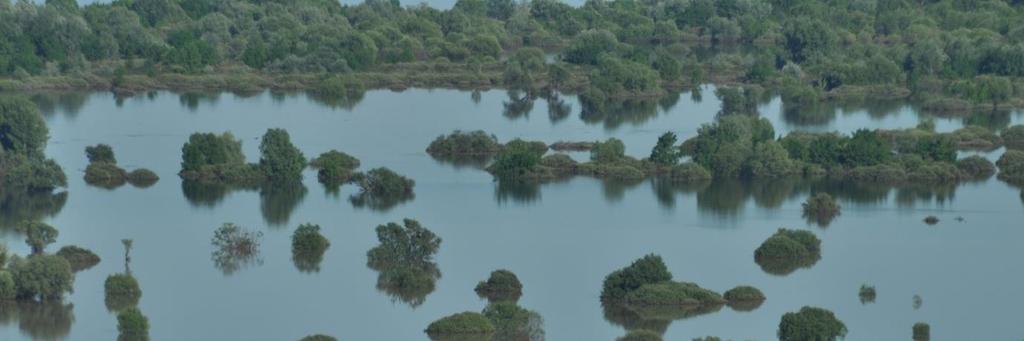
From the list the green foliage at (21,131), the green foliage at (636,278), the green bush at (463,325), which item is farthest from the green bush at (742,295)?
the green foliage at (21,131)

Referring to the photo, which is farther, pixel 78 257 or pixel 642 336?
pixel 78 257

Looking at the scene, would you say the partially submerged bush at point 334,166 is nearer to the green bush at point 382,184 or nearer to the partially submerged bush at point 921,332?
the green bush at point 382,184

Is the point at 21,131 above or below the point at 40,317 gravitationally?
above

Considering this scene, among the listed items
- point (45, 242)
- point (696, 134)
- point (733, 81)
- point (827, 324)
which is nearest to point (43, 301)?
point (45, 242)

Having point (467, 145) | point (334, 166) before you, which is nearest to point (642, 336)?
point (334, 166)

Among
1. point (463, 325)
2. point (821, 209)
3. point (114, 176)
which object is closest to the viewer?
point (463, 325)

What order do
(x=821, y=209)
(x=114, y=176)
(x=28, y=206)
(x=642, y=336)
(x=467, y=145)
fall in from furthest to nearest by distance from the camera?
(x=467, y=145), (x=114, y=176), (x=28, y=206), (x=821, y=209), (x=642, y=336)

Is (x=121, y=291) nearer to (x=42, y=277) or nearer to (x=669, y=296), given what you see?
(x=42, y=277)

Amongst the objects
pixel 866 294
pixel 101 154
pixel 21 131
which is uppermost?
pixel 21 131
